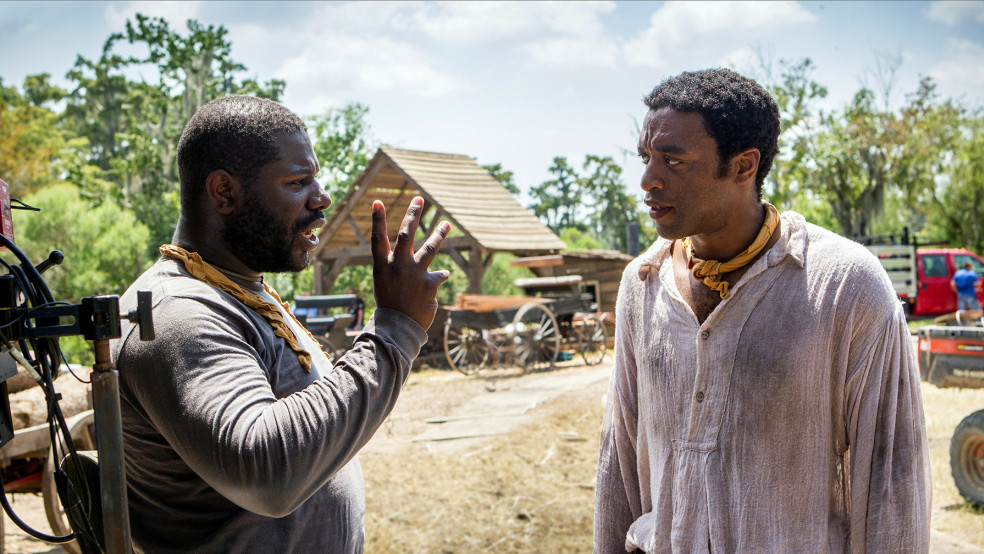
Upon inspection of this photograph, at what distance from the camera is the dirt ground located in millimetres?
5508

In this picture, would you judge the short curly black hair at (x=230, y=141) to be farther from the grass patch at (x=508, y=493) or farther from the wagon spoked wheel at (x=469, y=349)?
the wagon spoked wheel at (x=469, y=349)

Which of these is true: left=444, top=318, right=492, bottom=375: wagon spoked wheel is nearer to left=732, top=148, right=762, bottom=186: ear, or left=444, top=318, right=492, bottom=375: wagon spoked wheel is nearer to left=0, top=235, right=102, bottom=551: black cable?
left=732, top=148, right=762, bottom=186: ear

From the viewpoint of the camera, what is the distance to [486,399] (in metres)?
11.2

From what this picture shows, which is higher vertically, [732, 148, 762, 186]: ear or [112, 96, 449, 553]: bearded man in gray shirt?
[732, 148, 762, 186]: ear

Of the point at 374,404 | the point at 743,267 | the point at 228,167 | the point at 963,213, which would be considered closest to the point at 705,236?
the point at 743,267

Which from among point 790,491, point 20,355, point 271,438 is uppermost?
point 20,355

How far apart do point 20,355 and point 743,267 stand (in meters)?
1.74

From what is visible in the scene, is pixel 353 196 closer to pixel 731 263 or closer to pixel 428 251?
pixel 731 263

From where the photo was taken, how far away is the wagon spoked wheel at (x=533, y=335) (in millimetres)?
14555

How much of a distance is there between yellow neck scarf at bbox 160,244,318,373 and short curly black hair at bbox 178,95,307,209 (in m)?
0.14

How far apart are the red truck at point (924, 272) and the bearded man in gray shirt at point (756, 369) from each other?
20.1 m

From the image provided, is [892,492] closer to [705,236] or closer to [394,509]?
[705,236]

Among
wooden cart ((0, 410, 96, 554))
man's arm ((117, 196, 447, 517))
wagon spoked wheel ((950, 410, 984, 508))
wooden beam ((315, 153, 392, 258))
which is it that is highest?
wooden beam ((315, 153, 392, 258))

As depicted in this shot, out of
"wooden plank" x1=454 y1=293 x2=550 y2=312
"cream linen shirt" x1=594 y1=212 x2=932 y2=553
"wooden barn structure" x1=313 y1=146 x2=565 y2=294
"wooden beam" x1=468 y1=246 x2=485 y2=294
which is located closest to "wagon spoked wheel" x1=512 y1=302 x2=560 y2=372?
"wooden plank" x1=454 y1=293 x2=550 y2=312
